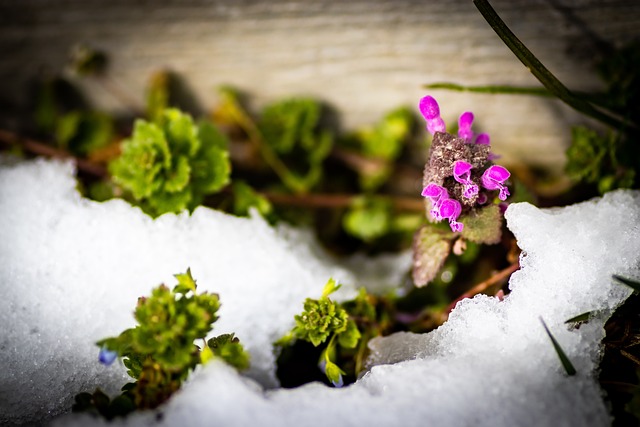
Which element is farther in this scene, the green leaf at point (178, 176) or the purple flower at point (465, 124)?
the green leaf at point (178, 176)

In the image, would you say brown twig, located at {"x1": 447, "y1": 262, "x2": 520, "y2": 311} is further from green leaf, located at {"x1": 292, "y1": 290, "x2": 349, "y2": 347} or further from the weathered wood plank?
the weathered wood plank

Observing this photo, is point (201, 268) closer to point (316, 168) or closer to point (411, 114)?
point (316, 168)

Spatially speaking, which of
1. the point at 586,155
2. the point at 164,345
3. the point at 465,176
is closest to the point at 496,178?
the point at 465,176

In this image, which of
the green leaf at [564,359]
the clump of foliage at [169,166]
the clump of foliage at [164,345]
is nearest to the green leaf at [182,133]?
the clump of foliage at [169,166]

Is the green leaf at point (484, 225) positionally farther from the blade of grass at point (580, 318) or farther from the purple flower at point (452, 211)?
the blade of grass at point (580, 318)

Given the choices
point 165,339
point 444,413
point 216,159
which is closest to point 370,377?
point 444,413

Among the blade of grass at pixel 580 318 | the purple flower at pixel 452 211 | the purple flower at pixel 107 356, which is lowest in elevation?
the blade of grass at pixel 580 318
